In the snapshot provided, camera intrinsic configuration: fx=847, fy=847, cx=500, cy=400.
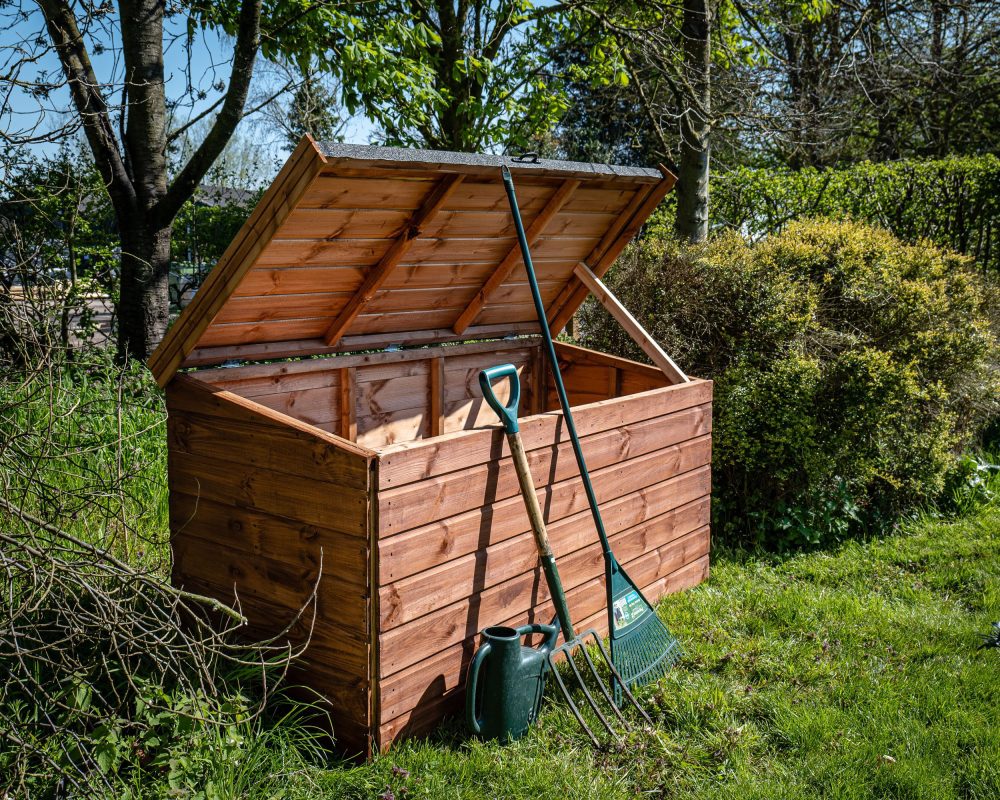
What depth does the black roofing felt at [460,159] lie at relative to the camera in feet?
8.04

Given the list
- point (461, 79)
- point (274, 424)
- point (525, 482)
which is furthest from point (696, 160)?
point (274, 424)

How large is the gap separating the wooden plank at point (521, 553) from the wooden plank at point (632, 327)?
24.4 inches

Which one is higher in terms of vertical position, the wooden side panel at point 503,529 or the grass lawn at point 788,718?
the wooden side panel at point 503,529

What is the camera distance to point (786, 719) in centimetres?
295

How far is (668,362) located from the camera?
413 cm

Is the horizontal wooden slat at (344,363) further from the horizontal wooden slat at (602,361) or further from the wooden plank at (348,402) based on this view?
the horizontal wooden slat at (602,361)

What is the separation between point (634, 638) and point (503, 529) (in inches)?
27.6

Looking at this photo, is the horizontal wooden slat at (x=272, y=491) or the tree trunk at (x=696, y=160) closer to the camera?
the horizontal wooden slat at (x=272, y=491)

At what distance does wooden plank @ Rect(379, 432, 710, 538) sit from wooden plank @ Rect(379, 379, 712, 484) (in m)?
0.04

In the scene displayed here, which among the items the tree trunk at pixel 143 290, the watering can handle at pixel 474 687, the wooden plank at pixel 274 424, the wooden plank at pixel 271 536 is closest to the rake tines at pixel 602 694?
the watering can handle at pixel 474 687

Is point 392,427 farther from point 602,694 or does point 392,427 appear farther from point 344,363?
point 602,694

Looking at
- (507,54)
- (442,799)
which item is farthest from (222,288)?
(507,54)

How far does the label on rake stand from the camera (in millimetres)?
3150

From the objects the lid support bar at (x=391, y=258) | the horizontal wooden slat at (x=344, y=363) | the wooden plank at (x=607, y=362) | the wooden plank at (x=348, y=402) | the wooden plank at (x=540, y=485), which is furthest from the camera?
the wooden plank at (x=607, y=362)
